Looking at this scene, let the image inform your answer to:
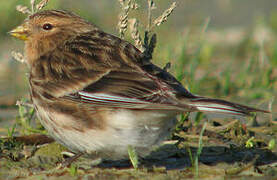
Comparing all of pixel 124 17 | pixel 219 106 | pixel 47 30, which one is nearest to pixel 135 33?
pixel 124 17

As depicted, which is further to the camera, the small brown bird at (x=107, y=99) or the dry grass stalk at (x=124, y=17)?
the dry grass stalk at (x=124, y=17)

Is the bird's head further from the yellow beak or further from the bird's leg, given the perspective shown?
the bird's leg

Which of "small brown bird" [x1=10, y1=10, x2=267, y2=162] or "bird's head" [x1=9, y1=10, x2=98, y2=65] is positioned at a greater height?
"bird's head" [x1=9, y1=10, x2=98, y2=65]

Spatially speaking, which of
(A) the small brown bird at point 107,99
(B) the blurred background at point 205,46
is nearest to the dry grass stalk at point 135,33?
(A) the small brown bird at point 107,99

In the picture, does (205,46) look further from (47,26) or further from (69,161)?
(69,161)

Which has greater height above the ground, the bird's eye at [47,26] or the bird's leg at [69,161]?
the bird's eye at [47,26]

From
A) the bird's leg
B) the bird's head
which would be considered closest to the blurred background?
the bird's head

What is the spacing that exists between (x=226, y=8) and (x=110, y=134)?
28.6 ft

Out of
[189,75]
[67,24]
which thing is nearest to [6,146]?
[67,24]

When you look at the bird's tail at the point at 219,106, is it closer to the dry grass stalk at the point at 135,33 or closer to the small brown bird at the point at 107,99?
the small brown bird at the point at 107,99

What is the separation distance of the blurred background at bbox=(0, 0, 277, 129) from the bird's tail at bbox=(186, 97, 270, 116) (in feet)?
5.21

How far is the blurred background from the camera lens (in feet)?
22.1

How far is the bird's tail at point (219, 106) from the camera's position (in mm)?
3676

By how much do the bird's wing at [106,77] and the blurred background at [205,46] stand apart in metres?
0.86
